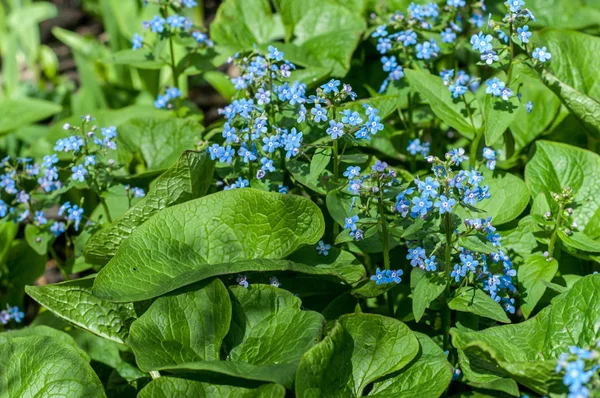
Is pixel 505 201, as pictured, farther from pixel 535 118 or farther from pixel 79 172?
pixel 79 172

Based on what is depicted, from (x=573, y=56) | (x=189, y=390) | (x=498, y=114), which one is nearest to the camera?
(x=189, y=390)

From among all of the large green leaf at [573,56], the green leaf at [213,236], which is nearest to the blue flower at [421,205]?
the green leaf at [213,236]

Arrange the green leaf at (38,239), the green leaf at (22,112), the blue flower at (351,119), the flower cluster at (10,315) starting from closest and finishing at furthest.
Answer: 1. the blue flower at (351,119)
2. the green leaf at (38,239)
3. the flower cluster at (10,315)
4. the green leaf at (22,112)

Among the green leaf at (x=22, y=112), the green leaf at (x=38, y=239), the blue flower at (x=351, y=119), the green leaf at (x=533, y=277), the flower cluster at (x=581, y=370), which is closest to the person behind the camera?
the flower cluster at (x=581, y=370)

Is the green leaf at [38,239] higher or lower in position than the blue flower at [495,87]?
lower

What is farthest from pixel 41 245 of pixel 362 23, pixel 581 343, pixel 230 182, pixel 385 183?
pixel 581 343

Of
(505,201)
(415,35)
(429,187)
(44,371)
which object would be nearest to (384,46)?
(415,35)

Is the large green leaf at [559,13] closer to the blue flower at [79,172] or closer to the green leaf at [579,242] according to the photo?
the green leaf at [579,242]

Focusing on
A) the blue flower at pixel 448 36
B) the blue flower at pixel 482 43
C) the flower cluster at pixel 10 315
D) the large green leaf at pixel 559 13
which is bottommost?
the flower cluster at pixel 10 315
